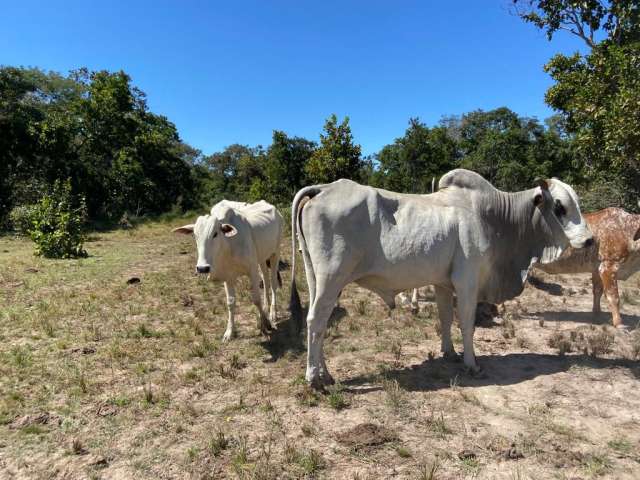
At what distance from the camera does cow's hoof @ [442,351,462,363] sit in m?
5.03

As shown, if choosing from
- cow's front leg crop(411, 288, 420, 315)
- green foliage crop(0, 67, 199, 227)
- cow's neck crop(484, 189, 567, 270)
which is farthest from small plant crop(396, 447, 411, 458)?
green foliage crop(0, 67, 199, 227)

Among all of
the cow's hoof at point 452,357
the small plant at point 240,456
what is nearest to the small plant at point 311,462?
the small plant at point 240,456

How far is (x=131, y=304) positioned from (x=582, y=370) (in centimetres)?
684

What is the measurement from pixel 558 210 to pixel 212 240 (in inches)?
167

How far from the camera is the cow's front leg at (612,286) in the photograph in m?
6.17

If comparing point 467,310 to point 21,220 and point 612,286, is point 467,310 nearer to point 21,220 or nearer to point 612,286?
point 612,286

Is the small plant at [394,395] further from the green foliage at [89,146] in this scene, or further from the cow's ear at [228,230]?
the green foliage at [89,146]

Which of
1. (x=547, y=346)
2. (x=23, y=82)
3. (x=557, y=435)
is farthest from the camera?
(x=23, y=82)

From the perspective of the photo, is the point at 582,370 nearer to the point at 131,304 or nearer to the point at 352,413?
the point at 352,413

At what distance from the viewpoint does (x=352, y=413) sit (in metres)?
3.89

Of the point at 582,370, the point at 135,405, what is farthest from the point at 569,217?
the point at 135,405

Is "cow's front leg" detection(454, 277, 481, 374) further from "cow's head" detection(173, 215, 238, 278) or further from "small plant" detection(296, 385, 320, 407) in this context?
"cow's head" detection(173, 215, 238, 278)

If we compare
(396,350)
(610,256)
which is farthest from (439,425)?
(610,256)

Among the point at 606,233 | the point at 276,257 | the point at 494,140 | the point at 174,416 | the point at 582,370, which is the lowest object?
the point at 174,416
